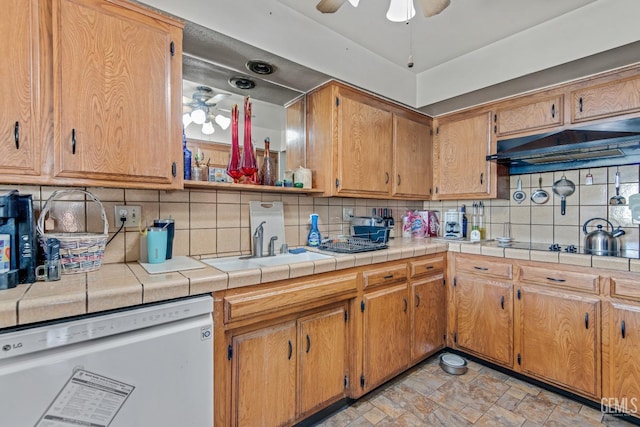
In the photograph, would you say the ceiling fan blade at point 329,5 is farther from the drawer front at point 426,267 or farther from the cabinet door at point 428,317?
the cabinet door at point 428,317

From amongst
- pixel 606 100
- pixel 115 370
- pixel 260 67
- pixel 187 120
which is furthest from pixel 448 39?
pixel 115 370

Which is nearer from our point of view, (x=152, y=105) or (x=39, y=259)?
(x=39, y=259)

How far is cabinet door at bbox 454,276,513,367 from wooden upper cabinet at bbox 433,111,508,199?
769mm

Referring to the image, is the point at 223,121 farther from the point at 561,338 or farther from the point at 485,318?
the point at 561,338

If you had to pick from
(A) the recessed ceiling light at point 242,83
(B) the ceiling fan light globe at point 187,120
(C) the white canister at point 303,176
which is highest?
(A) the recessed ceiling light at point 242,83

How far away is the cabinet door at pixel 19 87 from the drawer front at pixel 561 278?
2740mm

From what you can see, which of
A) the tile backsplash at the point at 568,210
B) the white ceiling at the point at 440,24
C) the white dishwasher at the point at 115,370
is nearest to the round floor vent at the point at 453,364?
the tile backsplash at the point at 568,210

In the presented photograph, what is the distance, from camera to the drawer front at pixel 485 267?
6.98 ft

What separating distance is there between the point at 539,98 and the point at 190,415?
290 centimetres

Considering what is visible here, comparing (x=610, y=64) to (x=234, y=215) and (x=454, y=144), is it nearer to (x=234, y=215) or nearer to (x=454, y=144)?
(x=454, y=144)

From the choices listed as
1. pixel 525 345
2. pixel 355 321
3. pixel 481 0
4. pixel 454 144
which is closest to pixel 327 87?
pixel 481 0

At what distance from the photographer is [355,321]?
1771 millimetres

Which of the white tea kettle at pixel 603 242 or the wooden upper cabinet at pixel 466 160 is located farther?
the wooden upper cabinet at pixel 466 160
